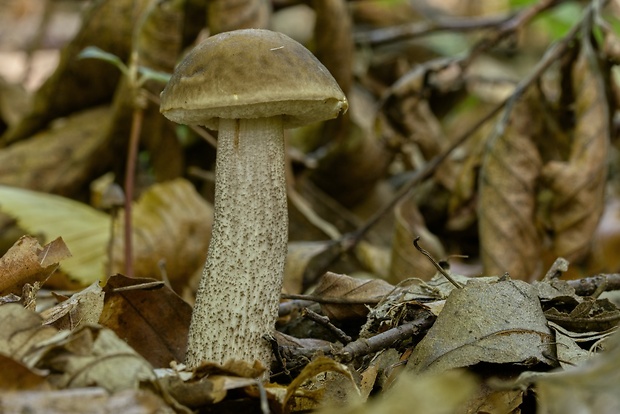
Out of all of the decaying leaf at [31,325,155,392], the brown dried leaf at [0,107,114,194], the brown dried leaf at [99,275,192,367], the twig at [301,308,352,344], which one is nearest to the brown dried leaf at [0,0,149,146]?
the brown dried leaf at [0,107,114,194]

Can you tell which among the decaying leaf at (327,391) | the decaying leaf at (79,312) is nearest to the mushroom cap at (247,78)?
the decaying leaf at (79,312)

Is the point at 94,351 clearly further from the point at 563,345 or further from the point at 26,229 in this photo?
the point at 26,229

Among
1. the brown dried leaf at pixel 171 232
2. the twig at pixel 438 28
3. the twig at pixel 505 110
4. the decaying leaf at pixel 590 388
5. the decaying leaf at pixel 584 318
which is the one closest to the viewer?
the decaying leaf at pixel 590 388

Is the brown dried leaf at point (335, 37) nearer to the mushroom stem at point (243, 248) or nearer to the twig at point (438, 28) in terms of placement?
the twig at point (438, 28)

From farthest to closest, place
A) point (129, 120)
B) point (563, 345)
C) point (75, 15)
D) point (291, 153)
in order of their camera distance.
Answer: point (75, 15), point (291, 153), point (129, 120), point (563, 345)

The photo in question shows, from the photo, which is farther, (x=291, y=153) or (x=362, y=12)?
(x=362, y=12)

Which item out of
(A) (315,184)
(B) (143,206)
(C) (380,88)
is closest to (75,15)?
(C) (380,88)

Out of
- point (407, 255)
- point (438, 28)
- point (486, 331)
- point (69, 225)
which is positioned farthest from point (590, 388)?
point (438, 28)
